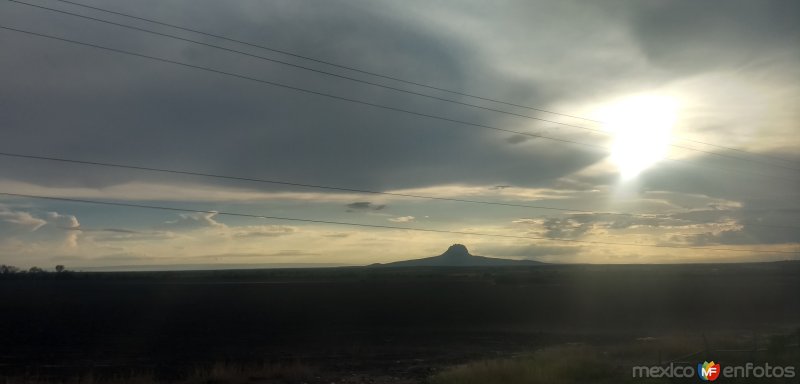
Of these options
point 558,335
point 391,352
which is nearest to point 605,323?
point 558,335

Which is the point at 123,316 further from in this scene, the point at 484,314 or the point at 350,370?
the point at 350,370

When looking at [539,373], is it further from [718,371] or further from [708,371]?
[718,371]

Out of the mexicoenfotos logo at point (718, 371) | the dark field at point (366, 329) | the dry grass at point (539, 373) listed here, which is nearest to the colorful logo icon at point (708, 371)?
the mexicoenfotos logo at point (718, 371)

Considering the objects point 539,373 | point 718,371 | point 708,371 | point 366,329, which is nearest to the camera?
point 708,371

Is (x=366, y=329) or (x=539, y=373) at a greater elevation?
(x=539, y=373)

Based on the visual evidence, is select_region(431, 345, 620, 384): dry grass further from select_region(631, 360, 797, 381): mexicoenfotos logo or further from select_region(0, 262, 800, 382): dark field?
select_region(0, 262, 800, 382): dark field

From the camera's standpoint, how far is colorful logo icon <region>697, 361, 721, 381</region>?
71.4 feet

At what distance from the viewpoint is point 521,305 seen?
76.1 m

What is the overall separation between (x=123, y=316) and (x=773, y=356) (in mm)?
61441

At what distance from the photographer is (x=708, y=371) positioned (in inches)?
865

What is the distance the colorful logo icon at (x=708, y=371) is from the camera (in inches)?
856

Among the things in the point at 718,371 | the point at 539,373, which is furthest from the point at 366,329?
the point at 718,371

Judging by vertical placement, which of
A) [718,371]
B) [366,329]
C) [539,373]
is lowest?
[366,329]

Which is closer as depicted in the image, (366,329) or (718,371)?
(718,371)
